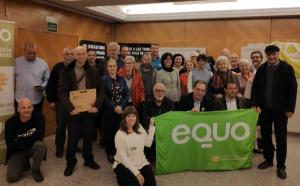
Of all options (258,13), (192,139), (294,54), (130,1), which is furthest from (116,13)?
(192,139)

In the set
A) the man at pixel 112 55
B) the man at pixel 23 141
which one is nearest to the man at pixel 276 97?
the man at pixel 112 55

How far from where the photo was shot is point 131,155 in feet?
10.8

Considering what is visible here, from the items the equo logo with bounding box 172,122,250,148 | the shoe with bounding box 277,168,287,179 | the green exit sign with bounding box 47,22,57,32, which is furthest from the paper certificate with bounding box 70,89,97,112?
the green exit sign with bounding box 47,22,57,32

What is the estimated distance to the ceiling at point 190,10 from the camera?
21.3 ft

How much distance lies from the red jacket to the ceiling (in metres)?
2.02

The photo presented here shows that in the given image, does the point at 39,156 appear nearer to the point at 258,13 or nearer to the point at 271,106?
the point at 271,106

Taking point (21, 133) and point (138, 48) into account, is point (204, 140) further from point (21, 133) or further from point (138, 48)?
point (138, 48)

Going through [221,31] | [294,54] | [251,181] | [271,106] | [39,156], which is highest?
[221,31]

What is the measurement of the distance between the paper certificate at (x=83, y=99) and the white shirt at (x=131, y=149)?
0.65 meters

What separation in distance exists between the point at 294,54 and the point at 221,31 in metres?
2.14

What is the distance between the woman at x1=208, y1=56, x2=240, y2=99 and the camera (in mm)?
4211

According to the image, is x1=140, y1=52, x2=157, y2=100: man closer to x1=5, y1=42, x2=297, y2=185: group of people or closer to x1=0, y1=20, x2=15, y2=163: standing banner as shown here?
x1=5, y1=42, x2=297, y2=185: group of people

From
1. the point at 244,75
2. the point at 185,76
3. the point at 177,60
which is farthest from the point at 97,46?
the point at 244,75

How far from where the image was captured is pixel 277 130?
3.68m
